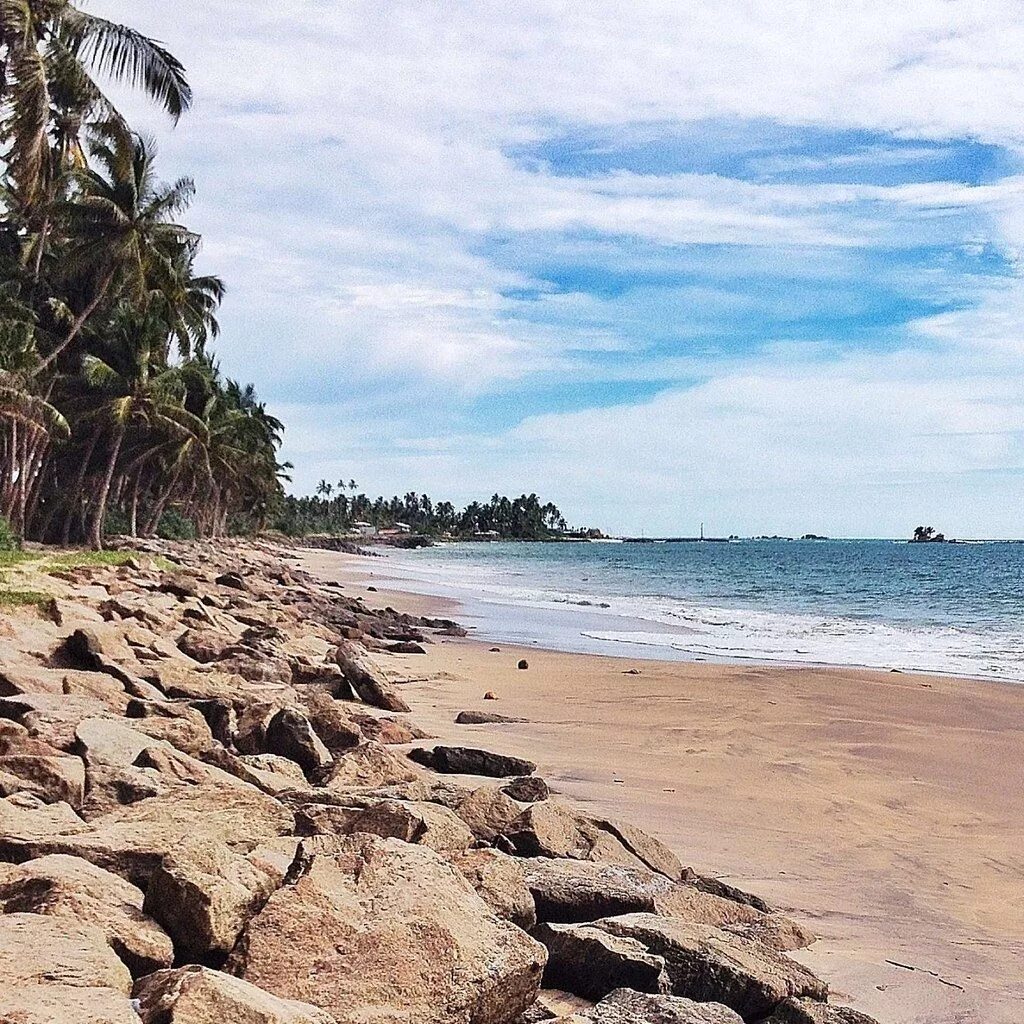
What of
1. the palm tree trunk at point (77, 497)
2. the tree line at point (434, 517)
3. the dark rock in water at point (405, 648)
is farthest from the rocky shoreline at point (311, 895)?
the tree line at point (434, 517)

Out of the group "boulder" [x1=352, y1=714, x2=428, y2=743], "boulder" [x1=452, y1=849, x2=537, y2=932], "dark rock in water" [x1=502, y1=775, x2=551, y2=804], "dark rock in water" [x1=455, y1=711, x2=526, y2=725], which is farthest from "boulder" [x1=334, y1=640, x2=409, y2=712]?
"boulder" [x1=452, y1=849, x2=537, y2=932]

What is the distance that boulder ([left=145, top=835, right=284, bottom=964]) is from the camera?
3.13 m

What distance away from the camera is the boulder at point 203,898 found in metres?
3.13

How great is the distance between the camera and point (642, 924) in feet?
A: 12.7

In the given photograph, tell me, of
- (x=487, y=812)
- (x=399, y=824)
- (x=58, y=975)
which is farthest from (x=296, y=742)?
(x=58, y=975)

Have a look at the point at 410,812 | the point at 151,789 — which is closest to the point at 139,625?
the point at 151,789

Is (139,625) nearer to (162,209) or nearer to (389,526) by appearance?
(162,209)

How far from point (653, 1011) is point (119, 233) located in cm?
2741

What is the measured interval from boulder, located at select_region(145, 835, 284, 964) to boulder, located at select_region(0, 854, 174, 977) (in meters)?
0.06

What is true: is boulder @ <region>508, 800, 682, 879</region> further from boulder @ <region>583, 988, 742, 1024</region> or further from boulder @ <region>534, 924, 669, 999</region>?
boulder @ <region>583, 988, 742, 1024</region>

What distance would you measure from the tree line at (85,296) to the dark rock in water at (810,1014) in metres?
15.8

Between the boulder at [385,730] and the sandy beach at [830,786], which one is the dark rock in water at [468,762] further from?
the boulder at [385,730]

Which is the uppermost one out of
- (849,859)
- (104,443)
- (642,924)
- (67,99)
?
(67,99)

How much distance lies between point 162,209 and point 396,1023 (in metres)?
29.9
